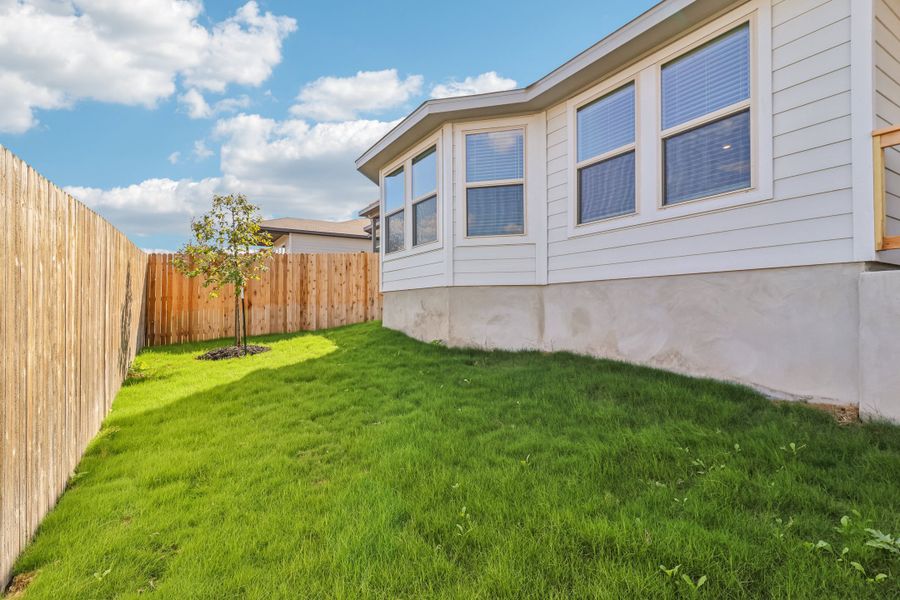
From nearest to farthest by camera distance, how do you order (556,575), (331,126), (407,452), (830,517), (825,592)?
(825,592) → (556,575) → (830,517) → (407,452) → (331,126)

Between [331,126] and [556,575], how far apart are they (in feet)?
92.7

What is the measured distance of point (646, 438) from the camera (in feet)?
10.1

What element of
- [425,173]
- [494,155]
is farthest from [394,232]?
[494,155]

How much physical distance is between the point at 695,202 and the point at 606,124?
1735 millimetres

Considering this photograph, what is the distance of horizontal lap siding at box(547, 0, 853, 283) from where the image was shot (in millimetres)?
3568

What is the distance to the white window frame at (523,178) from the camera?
640 cm

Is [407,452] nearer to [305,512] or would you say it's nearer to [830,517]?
[305,512]

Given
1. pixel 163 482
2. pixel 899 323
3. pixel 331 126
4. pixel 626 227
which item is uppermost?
pixel 331 126

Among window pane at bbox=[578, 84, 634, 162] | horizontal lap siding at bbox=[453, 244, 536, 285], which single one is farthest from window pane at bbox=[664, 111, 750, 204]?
horizontal lap siding at bbox=[453, 244, 536, 285]

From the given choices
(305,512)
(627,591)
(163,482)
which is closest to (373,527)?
(305,512)

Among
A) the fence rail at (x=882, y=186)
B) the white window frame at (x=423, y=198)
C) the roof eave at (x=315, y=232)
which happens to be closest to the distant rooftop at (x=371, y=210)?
the roof eave at (x=315, y=232)

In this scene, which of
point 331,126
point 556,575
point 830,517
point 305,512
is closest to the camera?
point 556,575

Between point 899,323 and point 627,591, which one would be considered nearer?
point 627,591

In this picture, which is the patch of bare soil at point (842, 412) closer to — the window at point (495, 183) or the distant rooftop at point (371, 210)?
the window at point (495, 183)
